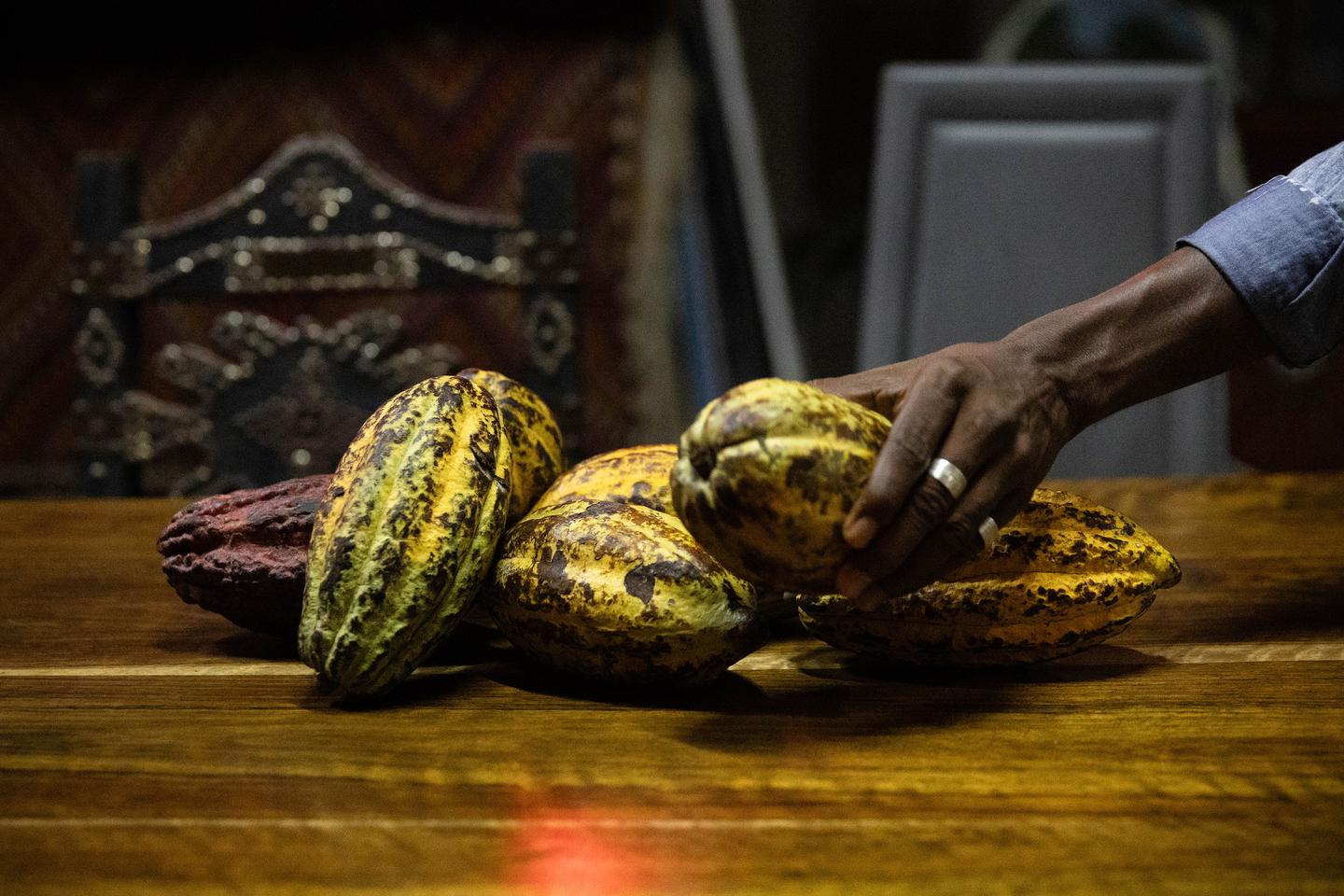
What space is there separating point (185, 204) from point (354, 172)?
4.62 feet

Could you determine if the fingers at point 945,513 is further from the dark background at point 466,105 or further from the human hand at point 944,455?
the dark background at point 466,105

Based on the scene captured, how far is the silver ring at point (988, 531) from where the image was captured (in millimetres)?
665

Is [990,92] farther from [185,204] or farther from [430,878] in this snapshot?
[185,204]

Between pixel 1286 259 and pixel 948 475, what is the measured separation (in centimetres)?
36

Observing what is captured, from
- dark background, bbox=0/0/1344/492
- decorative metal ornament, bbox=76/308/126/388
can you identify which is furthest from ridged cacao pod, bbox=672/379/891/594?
dark background, bbox=0/0/1344/492

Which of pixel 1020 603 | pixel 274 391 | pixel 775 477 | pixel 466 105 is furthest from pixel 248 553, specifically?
pixel 466 105

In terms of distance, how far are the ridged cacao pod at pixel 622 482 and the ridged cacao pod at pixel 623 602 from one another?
0.18 feet

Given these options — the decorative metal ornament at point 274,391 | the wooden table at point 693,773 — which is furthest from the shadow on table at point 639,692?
the decorative metal ornament at point 274,391

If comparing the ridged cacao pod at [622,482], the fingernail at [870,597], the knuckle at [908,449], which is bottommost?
the fingernail at [870,597]

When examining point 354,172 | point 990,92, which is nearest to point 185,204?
point 354,172

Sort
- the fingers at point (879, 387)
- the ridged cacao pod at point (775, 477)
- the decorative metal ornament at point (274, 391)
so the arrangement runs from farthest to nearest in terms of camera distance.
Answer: the decorative metal ornament at point (274, 391), the fingers at point (879, 387), the ridged cacao pod at point (775, 477)

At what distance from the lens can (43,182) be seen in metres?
2.96

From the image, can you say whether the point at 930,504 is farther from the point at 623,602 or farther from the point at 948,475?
the point at 623,602

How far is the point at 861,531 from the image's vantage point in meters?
0.61
